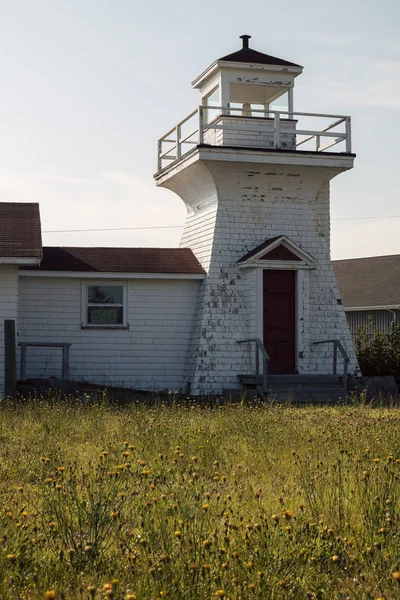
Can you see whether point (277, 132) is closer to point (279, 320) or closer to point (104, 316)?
point (279, 320)

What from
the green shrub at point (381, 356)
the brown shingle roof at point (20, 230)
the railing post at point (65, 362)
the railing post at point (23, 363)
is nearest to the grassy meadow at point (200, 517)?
the railing post at point (65, 362)

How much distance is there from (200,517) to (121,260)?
52.1 feet

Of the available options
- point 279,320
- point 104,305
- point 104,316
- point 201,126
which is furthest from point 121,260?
point 279,320

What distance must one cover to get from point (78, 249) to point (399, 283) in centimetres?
2025

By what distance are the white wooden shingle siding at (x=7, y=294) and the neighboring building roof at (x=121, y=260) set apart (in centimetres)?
135

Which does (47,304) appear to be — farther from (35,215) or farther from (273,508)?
(273,508)

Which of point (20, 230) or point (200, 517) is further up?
point (20, 230)

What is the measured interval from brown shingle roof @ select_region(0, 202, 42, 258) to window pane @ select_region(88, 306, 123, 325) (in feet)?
7.94

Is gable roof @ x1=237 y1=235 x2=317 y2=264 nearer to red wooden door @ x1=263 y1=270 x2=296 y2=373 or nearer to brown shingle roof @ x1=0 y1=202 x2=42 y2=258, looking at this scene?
red wooden door @ x1=263 y1=270 x2=296 y2=373

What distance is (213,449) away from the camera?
10.5 meters

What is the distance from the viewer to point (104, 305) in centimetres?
2203

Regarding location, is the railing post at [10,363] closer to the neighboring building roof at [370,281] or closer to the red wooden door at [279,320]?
the red wooden door at [279,320]

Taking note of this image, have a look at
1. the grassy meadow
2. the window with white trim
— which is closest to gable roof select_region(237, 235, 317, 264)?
the window with white trim

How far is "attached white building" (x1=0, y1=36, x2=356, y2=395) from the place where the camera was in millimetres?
21469
